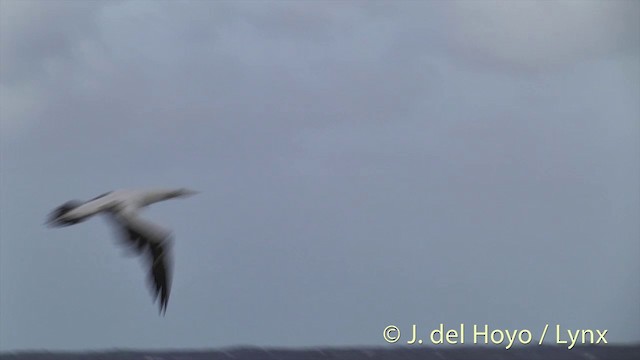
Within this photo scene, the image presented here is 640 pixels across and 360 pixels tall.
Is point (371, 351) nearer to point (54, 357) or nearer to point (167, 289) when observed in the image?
point (54, 357)

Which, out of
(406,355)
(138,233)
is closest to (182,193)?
(138,233)

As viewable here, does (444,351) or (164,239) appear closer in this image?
(164,239)

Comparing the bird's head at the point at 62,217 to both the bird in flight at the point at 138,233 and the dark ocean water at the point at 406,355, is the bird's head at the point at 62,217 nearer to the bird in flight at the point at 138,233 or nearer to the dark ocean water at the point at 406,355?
the bird in flight at the point at 138,233

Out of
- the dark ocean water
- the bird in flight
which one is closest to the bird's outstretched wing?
the bird in flight

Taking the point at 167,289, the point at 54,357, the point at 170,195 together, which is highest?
the point at 54,357

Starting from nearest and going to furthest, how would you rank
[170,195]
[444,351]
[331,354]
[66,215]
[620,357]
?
[66,215] → [170,195] → [620,357] → [331,354] → [444,351]

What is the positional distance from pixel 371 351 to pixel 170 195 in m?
31.0

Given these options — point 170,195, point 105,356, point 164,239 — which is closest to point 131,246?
point 164,239

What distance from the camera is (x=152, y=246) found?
74.0 feet

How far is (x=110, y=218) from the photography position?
2283 centimetres

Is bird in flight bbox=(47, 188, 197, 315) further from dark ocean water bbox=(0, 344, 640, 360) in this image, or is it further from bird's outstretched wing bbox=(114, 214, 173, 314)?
dark ocean water bbox=(0, 344, 640, 360)

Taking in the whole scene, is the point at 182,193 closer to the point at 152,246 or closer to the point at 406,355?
the point at 152,246

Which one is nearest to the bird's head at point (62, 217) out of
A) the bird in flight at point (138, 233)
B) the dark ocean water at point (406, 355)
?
the bird in flight at point (138, 233)

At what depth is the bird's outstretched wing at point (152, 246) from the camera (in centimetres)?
2250
